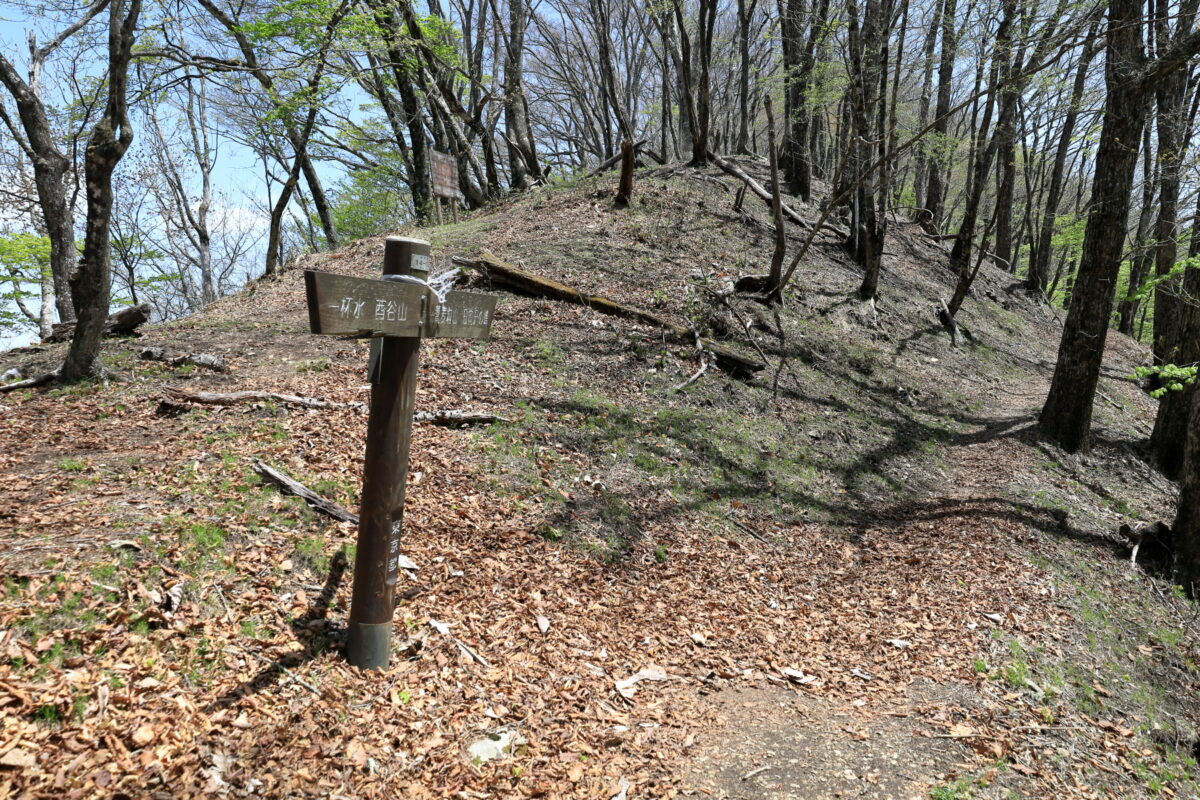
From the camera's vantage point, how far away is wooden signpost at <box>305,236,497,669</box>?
3.06 meters

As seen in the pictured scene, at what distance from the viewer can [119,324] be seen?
312 inches

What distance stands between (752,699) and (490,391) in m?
4.60

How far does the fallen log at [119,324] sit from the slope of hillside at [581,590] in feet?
1.38

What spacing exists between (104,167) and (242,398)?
8.16 ft

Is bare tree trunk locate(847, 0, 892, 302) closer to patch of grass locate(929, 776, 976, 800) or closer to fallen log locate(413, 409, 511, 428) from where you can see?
fallen log locate(413, 409, 511, 428)

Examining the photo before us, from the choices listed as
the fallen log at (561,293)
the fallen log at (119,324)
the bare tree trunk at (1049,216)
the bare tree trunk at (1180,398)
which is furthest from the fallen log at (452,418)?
the bare tree trunk at (1049,216)

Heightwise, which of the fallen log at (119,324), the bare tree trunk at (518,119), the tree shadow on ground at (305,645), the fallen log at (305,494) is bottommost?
the tree shadow on ground at (305,645)

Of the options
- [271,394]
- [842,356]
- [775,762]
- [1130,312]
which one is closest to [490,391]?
[271,394]

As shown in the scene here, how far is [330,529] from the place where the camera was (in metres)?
4.61

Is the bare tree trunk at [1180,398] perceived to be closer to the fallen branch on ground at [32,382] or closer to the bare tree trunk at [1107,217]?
the bare tree trunk at [1107,217]

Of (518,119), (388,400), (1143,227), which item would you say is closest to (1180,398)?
(1143,227)

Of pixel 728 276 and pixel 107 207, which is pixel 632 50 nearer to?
pixel 728 276

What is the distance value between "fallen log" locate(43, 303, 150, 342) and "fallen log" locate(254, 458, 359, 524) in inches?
178

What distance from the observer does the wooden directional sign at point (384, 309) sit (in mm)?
2688
